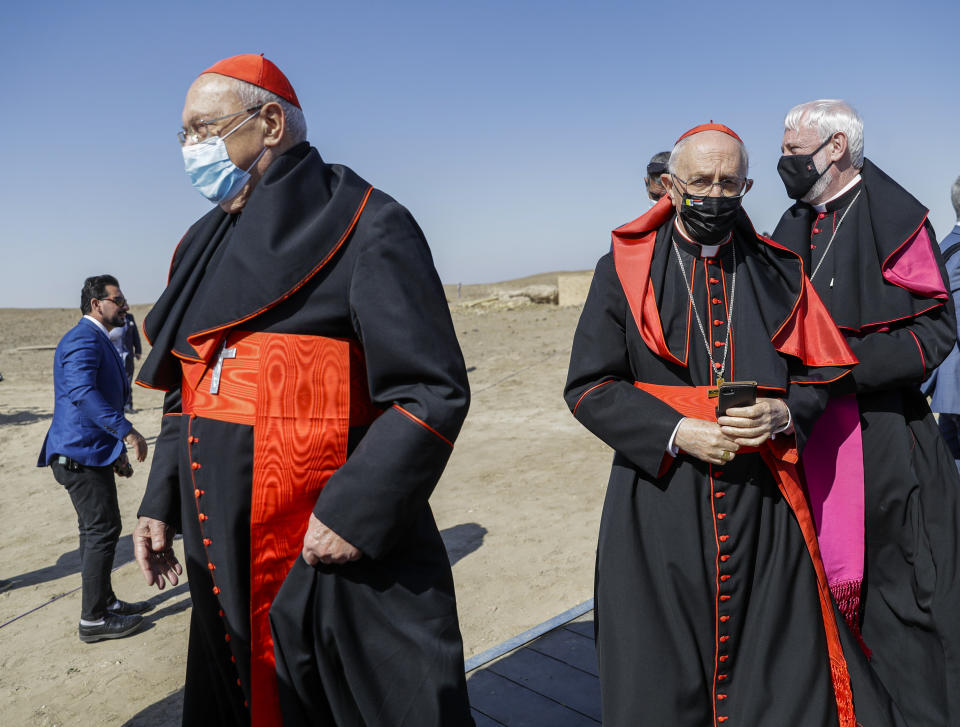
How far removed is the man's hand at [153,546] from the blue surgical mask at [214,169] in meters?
0.99

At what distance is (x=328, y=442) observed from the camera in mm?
2166

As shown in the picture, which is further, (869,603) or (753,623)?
(869,603)

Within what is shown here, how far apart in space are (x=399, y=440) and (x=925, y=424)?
223 cm

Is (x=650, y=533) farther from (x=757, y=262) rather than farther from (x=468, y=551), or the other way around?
(x=468, y=551)

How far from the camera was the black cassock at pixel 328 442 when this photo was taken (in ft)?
6.81

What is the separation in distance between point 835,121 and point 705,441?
1.48m

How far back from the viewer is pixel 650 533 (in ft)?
8.81

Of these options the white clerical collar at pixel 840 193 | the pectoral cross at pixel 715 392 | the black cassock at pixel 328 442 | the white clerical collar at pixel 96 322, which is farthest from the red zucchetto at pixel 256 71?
A: the white clerical collar at pixel 96 322

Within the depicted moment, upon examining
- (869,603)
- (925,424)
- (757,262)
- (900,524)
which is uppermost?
(757,262)

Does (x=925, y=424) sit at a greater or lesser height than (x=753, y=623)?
Result: greater

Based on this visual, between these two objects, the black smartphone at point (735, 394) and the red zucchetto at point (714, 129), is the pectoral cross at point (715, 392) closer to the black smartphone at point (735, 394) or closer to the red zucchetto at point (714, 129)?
the black smartphone at point (735, 394)

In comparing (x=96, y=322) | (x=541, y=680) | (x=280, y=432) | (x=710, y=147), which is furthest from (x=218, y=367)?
(x=96, y=322)

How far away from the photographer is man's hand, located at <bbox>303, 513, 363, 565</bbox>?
2.04 metres

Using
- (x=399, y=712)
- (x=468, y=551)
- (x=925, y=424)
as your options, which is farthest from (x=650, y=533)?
(x=468, y=551)
